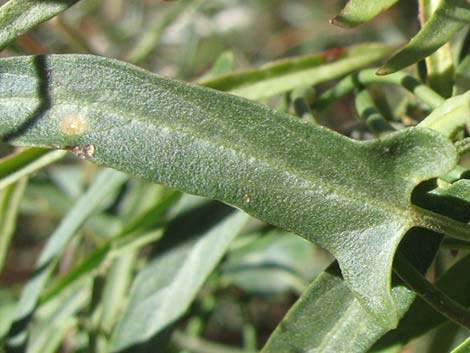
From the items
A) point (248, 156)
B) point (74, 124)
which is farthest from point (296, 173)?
point (74, 124)

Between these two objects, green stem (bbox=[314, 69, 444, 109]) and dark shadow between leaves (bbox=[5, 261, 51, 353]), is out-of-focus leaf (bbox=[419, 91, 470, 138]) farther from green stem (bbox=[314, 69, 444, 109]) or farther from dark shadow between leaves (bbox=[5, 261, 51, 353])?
dark shadow between leaves (bbox=[5, 261, 51, 353])

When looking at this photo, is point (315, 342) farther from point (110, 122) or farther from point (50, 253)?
point (50, 253)

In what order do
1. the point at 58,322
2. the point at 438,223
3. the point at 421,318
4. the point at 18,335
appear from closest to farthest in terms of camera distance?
the point at 438,223 < the point at 421,318 < the point at 18,335 < the point at 58,322

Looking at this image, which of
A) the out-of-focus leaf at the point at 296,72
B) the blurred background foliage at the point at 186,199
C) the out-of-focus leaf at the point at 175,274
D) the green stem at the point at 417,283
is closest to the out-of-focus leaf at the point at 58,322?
the blurred background foliage at the point at 186,199

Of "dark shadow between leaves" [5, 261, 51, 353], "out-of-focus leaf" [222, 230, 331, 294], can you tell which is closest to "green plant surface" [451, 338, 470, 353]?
"dark shadow between leaves" [5, 261, 51, 353]

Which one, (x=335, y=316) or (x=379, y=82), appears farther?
(x=379, y=82)

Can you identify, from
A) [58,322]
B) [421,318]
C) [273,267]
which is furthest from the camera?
[273,267]

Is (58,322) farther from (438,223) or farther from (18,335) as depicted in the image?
(438,223)

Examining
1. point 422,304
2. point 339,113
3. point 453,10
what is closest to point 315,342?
point 422,304
